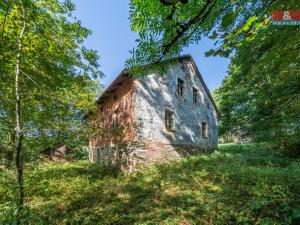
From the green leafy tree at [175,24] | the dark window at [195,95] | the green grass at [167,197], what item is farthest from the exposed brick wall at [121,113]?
the green leafy tree at [175,24]

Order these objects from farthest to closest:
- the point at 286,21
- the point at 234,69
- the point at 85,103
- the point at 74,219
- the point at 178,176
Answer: the point at 234,69
the point at 178,176
the point at 85,103
the point at 74,219
the point at 286,21

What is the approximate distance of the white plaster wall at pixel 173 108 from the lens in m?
11.3

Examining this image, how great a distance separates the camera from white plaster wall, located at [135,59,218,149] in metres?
11.3

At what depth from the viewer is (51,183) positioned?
888cm

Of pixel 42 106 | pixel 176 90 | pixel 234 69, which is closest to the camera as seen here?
pixel 42 106

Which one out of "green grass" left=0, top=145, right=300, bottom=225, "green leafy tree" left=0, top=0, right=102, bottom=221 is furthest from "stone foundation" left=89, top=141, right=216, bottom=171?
"green leafy tree" left=0, top=0, right=102, bottom=221

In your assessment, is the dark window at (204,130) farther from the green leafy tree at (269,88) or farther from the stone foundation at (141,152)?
the green leafy tree at (269,88)

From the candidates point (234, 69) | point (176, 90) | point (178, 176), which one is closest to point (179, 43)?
point (178, 176)

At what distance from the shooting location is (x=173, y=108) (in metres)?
12.9

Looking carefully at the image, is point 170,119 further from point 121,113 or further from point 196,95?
point 196,95

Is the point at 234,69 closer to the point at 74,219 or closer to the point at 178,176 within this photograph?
the point at 178,176

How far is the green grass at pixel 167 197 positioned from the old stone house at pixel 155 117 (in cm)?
159

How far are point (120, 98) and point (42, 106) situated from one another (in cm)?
657

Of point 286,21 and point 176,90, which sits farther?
point 176,90
